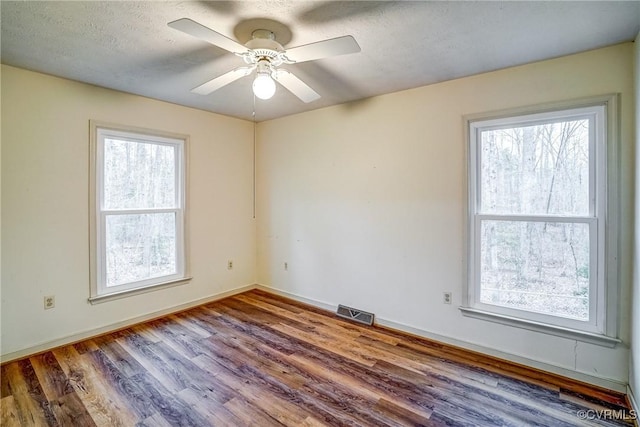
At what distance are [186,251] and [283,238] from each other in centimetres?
123

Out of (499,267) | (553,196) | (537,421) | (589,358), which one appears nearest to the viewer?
(537,421)

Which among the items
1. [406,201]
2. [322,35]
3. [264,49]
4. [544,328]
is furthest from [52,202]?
[544,328]

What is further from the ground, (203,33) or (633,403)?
(203,33)

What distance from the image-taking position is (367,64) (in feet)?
8.16

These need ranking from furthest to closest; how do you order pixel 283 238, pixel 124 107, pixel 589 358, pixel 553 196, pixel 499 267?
pixel 283 238
pixel 124 107
pixel 499 267
pixel 553 196
pixel 589 358

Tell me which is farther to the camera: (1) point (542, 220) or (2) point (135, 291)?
(2) point (135, 291)

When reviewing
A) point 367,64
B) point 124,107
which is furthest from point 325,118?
point 124,107

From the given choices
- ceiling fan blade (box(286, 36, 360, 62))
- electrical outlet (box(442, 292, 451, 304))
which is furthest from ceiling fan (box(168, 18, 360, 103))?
electrical outlet (box(442, 292, 451, 304))

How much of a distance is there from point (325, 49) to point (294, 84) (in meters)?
0.51

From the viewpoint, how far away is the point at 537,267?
98.1 inches

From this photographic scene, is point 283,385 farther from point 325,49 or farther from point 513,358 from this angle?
point 325,49

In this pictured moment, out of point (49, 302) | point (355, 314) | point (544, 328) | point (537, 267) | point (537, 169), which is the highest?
point (537, 169)

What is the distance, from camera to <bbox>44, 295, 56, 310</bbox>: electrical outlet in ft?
9.04

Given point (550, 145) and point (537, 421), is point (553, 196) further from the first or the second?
point (537, 421)
